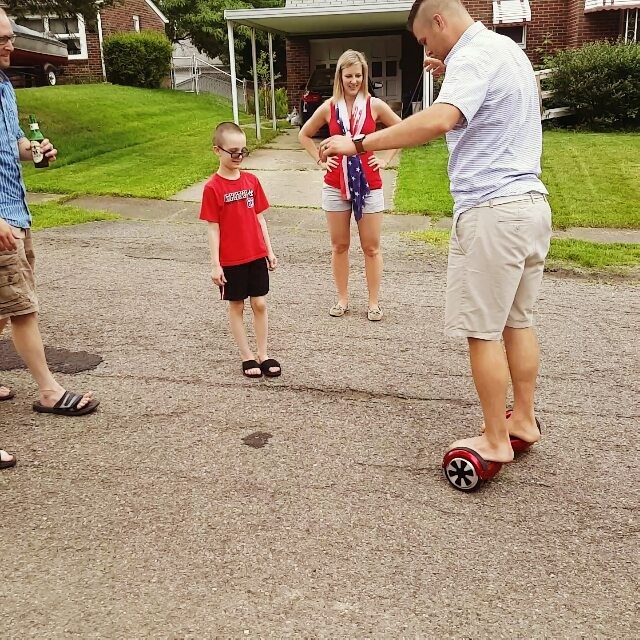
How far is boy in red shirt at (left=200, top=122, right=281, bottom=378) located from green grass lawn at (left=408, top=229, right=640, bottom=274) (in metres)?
3.58

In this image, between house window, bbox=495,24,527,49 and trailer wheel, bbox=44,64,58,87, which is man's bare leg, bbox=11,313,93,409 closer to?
house window, bbox=495,24,527,49

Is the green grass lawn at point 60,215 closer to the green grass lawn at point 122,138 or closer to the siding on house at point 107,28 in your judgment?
the green grass lawn at point 122,138

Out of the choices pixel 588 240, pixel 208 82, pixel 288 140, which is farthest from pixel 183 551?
pixel 208 82

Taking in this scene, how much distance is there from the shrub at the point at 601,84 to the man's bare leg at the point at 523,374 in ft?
49.7

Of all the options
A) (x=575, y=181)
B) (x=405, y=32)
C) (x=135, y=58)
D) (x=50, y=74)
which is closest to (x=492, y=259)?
(x=575, y=181)

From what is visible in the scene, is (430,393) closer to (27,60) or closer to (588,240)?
(588,240)

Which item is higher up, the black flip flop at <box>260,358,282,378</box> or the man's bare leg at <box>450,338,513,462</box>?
the man's bare leg at <box>450,338,513,462</box>

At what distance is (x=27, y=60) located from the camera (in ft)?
73.3

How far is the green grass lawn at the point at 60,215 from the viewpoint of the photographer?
30.5ft

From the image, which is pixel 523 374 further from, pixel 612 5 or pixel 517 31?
pixel 517 31

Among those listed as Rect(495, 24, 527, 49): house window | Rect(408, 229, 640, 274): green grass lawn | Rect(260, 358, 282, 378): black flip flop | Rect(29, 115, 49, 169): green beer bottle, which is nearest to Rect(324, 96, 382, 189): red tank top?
Rect(260, 358, 282, 378): black flip flop

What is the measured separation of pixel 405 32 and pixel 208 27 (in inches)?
748

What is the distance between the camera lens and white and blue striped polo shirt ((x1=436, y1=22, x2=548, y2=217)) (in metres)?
2.91

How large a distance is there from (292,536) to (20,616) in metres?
1.02
